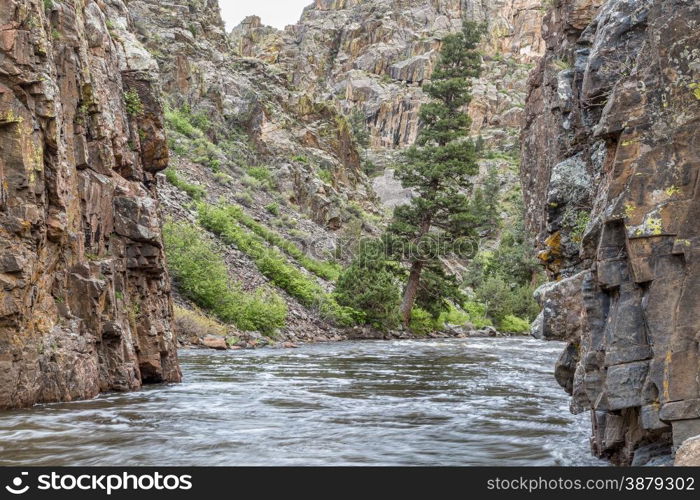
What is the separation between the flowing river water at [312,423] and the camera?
8.12 meters

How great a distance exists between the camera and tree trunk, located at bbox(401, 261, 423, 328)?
37438mm

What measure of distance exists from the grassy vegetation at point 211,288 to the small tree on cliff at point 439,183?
995cm

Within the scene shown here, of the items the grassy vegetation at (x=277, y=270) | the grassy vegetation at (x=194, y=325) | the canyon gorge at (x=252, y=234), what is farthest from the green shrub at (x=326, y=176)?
the grassy vegetation at (x=194, y=325)

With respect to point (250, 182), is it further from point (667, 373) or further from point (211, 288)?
point (667, 373)

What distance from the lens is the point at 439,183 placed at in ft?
129

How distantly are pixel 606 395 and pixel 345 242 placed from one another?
144 feet

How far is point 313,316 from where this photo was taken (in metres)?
33.3

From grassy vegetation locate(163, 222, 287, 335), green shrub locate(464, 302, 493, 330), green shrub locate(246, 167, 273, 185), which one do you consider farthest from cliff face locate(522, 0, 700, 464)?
green shrub locate(246, 167, 273, 185)

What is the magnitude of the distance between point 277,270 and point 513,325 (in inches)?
804

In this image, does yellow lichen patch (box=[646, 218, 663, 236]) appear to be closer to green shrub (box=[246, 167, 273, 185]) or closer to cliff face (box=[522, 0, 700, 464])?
cliff face (box=[522, 0, 700, 464])

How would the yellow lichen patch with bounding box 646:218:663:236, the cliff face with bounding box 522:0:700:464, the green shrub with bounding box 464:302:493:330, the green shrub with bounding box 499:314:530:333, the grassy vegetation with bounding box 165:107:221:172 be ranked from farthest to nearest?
the green shrub with bounding box 499:314:530:333, the green shrub with bounding box 464:302:493:330, the grassy vegetation with bounding box 165:107:221:172, the yellow lichen patch with bounding box 646:218:663:236, the cliff face with bounding box 522:0:700:464

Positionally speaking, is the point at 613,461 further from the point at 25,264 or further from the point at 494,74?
the point at 494,74

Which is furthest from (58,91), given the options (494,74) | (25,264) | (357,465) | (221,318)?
(494,74)

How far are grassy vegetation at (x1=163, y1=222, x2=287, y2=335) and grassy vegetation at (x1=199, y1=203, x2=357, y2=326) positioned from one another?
14.6 ft
